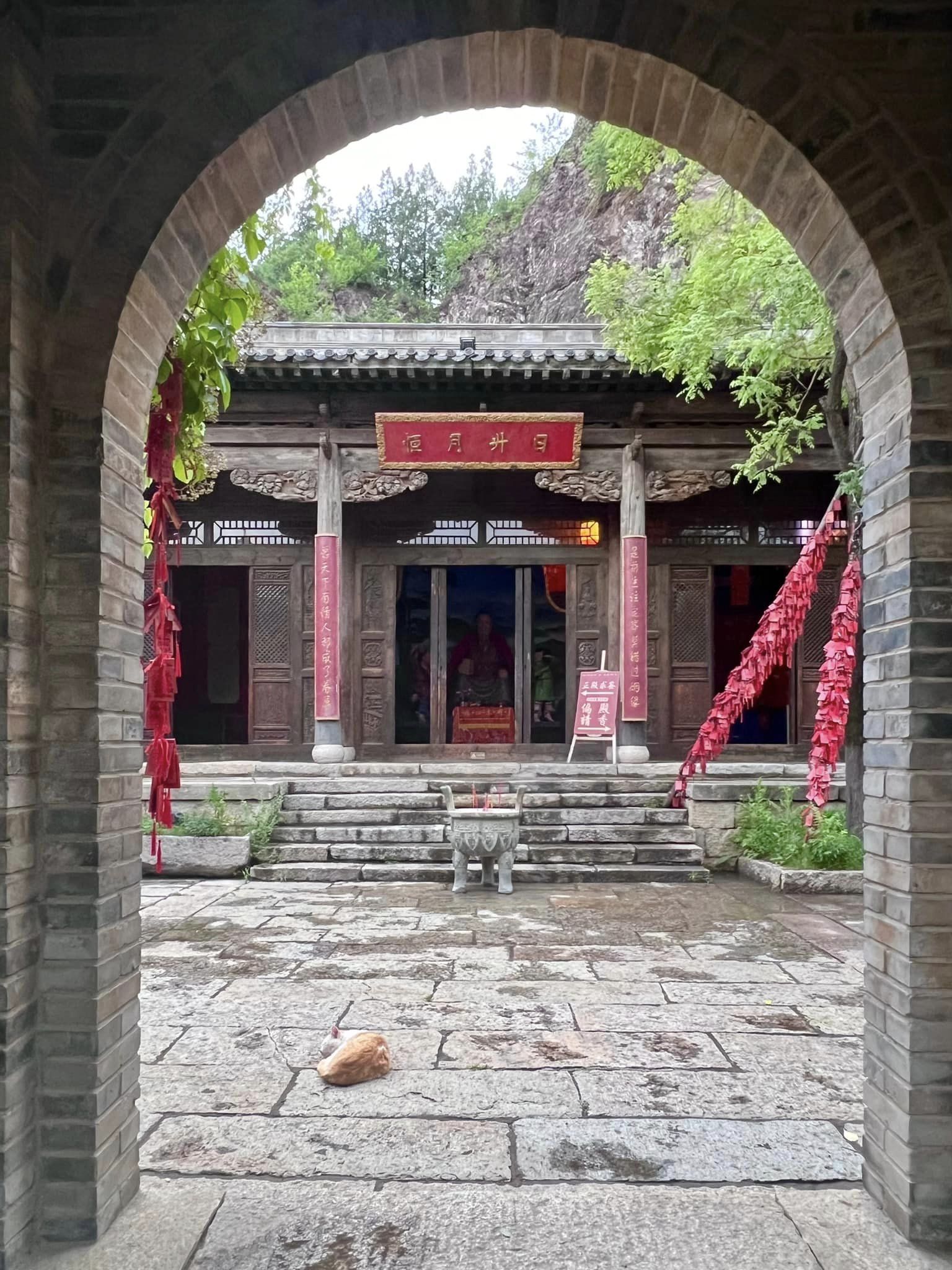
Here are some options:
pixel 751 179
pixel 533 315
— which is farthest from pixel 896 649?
pixel 533 315

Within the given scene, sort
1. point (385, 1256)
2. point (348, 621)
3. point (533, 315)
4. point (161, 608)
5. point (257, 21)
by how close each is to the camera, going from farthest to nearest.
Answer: point (533, 315) → point (348, 621) → point (161, 608) → point (257, 21) → point (385, 1256)

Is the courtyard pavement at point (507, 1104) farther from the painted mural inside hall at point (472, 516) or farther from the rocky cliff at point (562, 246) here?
the rocky cliff at point (562, 246)

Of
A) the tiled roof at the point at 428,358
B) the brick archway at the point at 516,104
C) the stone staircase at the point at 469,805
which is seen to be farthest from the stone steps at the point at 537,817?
the brick archway at the point at 516,104

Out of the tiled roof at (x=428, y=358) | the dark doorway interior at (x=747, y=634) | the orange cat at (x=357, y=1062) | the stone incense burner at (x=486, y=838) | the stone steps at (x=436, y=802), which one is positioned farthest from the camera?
the dark doorway interior at (x=747, y=634)

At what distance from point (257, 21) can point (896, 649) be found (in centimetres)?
229

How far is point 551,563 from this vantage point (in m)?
11.9

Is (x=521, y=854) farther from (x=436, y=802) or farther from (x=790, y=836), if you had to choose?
(x=790, y=836)

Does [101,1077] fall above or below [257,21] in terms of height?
below

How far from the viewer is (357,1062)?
3359 millimetres

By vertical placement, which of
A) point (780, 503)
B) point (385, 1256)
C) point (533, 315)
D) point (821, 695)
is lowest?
point (385, 1256)

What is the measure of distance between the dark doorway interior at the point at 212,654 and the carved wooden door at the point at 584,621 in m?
5.73

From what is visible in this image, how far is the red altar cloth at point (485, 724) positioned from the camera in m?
14.2

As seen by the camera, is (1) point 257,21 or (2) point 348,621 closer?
(1) point 257,21

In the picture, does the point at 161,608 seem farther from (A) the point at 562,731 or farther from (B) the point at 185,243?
(A) the point at 562,731
